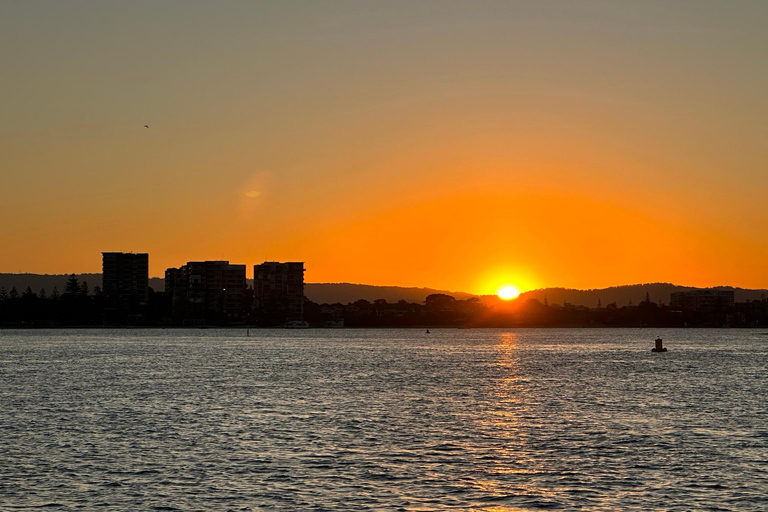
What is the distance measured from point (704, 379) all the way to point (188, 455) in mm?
94833

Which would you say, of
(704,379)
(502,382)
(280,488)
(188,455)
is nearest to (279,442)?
(188,455)

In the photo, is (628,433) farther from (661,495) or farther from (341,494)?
(341,494)

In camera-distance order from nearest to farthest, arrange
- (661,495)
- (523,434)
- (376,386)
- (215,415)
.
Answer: (661,495)
(523,434)
(215,415)
(376,386)

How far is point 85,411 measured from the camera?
3302 inches

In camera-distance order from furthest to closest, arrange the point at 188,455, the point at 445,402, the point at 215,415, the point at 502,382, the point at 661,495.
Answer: the point at 502,382 → the point at 445,402 → the point at 215,415 → the point at 188,455 → the point at 661,495

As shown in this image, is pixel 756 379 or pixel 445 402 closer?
pixel 445 402

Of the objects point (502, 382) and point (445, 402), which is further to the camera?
point (502, 382)

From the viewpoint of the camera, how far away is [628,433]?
67.7 meters

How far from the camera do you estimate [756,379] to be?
444 ft

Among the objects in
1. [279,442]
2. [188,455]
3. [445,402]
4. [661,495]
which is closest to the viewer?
[661,495]

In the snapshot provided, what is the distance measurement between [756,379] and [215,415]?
8714 cm

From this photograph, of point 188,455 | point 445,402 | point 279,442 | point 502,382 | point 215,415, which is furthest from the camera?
point 502,382

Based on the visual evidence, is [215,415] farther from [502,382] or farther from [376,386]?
[502,382]

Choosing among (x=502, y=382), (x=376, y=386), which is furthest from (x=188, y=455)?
(x=502, y=382)
